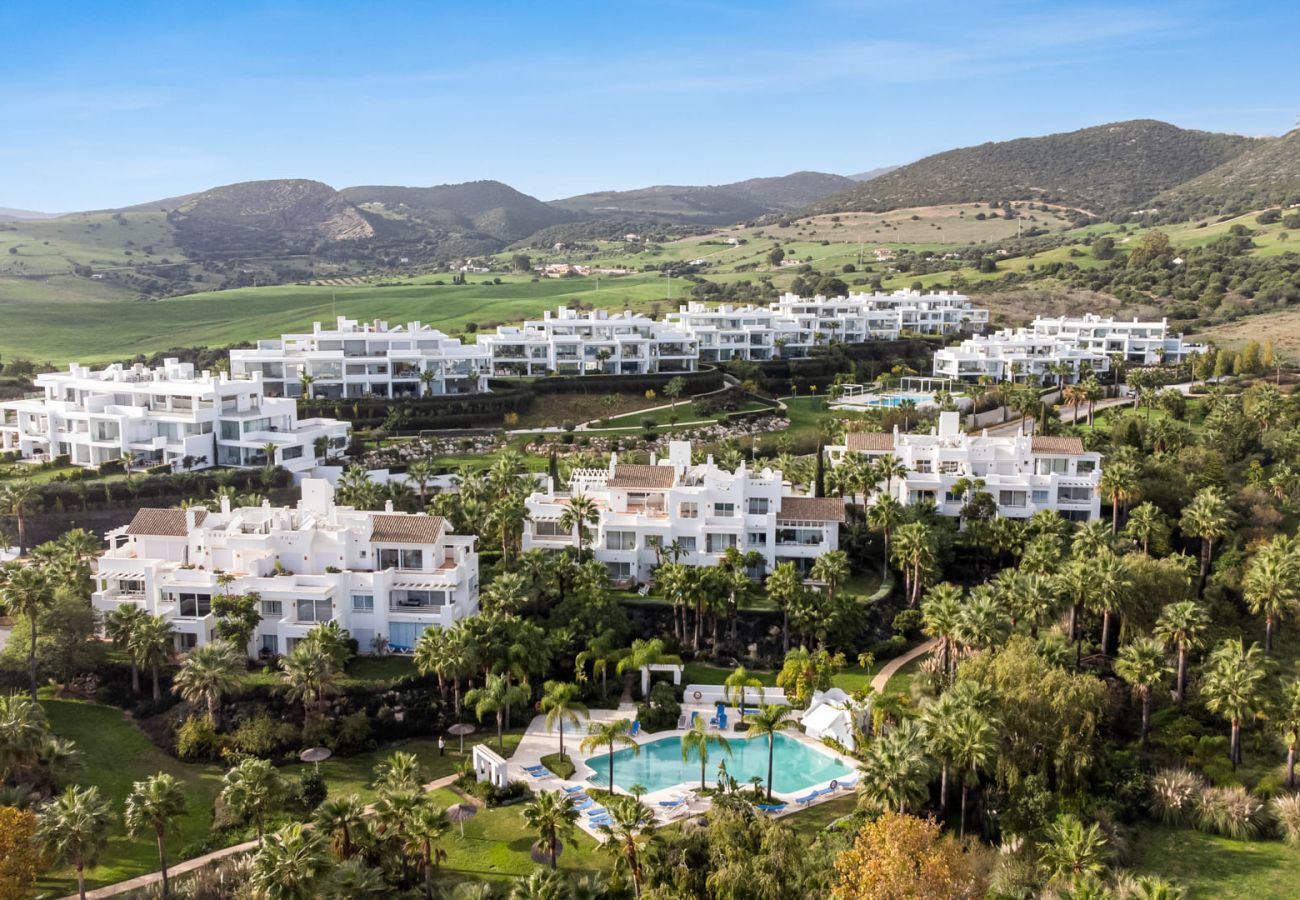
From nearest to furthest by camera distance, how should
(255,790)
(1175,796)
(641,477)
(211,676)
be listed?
(255,790) → (1175,796) → (211,676) → (641,477)

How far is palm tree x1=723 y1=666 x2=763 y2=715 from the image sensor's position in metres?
44.3

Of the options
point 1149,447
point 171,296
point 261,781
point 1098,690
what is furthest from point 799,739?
point 171,296

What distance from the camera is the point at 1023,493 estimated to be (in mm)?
66500

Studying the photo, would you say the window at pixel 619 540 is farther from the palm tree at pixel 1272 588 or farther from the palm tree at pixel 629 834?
the palm tree at pixel 1272 588

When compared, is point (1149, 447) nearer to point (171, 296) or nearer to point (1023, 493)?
point (1023, 493)

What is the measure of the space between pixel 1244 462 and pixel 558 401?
55065 mm

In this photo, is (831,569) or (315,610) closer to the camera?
(315,610)

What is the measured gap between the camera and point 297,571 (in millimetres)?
50344

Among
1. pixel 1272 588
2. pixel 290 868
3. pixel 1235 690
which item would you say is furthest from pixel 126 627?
pixel 1272 588

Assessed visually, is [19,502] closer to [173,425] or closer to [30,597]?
[173,425]

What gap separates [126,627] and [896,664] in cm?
3376

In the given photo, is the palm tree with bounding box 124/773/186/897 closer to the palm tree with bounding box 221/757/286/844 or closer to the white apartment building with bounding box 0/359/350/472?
the palm tree with bounding box 221/757/286/844

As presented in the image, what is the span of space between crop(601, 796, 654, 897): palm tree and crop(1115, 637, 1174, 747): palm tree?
20097 millimetres

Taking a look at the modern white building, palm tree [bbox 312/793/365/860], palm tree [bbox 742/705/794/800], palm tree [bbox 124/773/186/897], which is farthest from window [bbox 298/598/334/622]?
the modern white building
